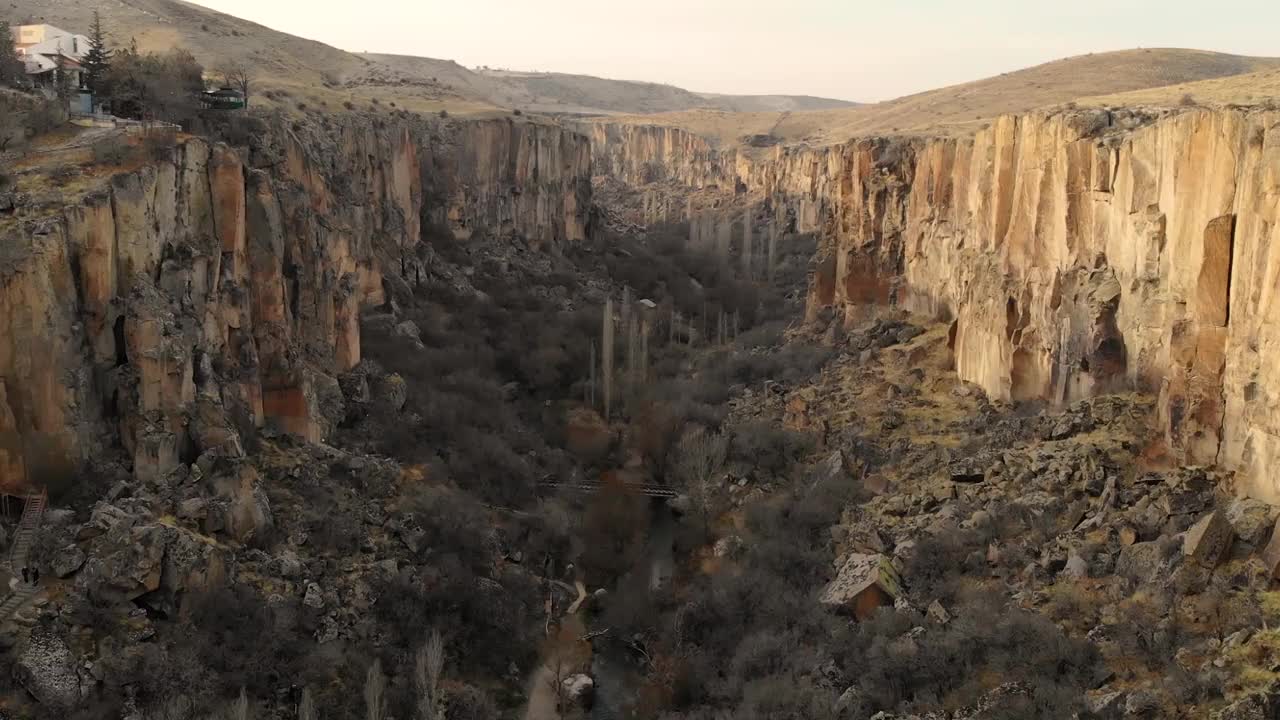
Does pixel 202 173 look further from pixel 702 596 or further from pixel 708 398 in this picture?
pixel 708 398

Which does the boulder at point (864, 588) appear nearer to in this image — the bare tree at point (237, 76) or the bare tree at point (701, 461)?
the bare tree at point (701, 461)

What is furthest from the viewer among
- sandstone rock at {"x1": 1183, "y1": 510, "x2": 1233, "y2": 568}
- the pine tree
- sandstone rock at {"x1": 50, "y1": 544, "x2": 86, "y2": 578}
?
the pine tree

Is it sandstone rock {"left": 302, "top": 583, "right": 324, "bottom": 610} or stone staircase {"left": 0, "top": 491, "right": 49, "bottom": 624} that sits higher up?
stone staircase {"left": 0, "top": 491, "right": 49, "bottom": 624}

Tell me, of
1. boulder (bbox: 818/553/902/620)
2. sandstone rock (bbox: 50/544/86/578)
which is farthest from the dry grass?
sandstone rock (bbox: 50/544/86/578)

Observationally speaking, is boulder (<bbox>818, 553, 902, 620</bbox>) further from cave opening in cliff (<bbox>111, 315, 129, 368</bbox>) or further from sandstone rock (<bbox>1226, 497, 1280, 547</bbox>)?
cave opening in cliff (<bbox>111, 315, 129, 368</bbox>)

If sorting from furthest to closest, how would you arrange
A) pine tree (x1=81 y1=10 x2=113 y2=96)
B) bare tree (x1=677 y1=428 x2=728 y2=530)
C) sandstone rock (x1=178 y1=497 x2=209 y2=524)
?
bare tree (x1=677 y1=428 x2=728 y2=530), pine tree (x1=81 y1=10 x2=113 y2=96), sandstone rock (x1=178 y1=497 x2=209 y2=524)
